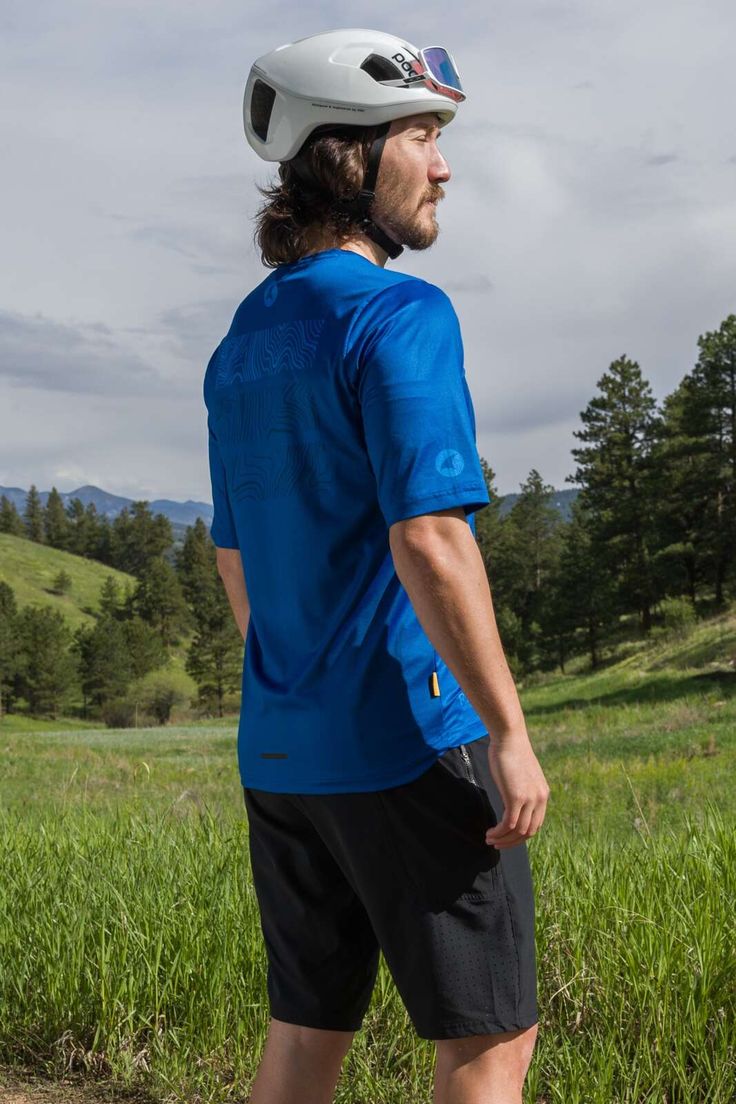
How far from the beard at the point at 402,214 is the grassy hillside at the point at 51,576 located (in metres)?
146

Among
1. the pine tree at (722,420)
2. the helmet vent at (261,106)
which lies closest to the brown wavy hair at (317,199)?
the helmet vent at (261,106)

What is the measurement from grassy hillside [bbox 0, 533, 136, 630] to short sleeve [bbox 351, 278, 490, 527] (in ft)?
481

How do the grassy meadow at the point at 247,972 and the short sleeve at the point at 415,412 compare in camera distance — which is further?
the grassy meadow at the point at 247,972

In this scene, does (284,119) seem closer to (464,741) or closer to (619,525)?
(464,741)

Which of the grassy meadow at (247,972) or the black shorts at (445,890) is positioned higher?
the black shorts at (445,890)

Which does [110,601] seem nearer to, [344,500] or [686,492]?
[686,492]

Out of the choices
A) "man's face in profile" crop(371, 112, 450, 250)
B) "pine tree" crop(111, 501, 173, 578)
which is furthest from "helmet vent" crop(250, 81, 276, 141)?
"pine tree" crop(111, 501, 173, 578)

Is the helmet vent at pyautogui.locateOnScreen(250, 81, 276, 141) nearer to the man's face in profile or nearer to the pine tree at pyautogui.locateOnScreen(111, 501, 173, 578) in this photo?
the man's face in profile

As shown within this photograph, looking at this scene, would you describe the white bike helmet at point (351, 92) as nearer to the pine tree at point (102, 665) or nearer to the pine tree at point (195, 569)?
the pine tree at point (102, 665)

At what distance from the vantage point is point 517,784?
1.88m

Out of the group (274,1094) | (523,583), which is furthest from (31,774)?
(523,583)

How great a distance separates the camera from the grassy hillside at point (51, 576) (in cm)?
14888

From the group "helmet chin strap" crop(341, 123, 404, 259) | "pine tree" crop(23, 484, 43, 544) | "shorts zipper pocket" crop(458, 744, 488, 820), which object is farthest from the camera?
"pine tree" crop(23, 484, 43, 544)

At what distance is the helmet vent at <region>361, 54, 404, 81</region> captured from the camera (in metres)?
2.28
